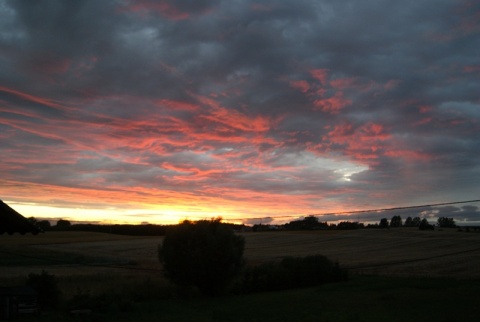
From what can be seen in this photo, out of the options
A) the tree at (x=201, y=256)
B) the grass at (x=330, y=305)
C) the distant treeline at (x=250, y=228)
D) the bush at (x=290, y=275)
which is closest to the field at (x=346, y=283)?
the grass at (x=330, y=305)

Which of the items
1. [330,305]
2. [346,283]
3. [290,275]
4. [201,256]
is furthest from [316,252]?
[330,305]

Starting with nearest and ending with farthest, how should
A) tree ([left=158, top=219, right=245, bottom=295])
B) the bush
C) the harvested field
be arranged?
tree ([left=158, top=219, right=245, bottom=295])
the bush
the harvested field

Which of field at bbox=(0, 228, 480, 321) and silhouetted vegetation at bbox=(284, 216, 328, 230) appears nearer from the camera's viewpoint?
field at bbox=(0, 228, 480, 321)

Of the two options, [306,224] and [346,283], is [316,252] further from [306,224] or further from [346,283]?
[306,224]

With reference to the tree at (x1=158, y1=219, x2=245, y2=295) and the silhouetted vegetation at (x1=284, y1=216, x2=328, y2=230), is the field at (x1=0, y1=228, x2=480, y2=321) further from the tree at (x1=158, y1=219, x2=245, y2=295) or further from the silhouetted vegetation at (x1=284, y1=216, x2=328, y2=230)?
the silhouetted vegetation at (x1=284, y1=216, x2=328, y2=230)

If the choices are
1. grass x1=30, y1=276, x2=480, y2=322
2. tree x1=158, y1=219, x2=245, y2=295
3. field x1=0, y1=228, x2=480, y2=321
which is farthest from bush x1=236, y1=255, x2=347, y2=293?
grass x1=30, y1=276, x2=480, y2=322

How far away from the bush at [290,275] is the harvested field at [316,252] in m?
5.00

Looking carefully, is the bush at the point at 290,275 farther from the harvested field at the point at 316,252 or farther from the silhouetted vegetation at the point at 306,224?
the silhouetted vegetation at the point at 306,224

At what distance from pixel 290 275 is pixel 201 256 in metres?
7.29

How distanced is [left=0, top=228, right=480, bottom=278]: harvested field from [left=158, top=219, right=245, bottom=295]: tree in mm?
8857

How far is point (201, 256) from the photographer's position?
32781 mm

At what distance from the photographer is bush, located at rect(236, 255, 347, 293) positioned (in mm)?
34500

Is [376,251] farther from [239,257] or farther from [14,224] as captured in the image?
[14,224]

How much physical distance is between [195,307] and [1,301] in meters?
10.2
